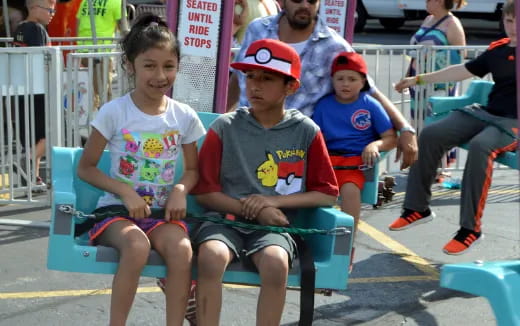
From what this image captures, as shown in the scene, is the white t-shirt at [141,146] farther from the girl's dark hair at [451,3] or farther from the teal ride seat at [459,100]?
the girl's dark hair at [451,3]

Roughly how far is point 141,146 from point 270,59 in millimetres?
651

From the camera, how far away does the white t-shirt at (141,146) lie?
405cm

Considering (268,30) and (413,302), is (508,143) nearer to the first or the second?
(413,302)

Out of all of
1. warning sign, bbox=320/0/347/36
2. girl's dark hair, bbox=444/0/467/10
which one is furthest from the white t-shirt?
girl's dark hair, bbox=444/0/467/10

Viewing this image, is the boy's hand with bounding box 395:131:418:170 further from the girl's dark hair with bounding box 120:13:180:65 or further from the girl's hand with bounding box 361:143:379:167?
the girl's dark hair with bounding box 120:13:180:65

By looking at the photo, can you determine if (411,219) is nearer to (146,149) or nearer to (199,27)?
(199,27)

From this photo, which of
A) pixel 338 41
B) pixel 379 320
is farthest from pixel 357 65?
pixel 379 320

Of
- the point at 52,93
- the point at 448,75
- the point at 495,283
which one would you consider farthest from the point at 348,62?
the point at 52,93

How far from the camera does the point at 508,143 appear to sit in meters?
5.79

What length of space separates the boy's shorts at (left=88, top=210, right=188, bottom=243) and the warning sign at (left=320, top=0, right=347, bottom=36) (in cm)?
373

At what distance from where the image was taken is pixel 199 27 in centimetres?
500

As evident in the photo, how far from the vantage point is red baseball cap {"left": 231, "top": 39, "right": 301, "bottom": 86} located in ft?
13.5

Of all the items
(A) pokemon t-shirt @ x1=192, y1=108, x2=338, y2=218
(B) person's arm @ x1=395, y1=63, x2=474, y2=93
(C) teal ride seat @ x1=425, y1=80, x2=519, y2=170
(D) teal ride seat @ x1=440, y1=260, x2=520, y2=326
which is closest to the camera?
(D) teal ride seat @ x1=440, y1=260, x2=520, y2=326

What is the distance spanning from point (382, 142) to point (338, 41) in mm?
572
